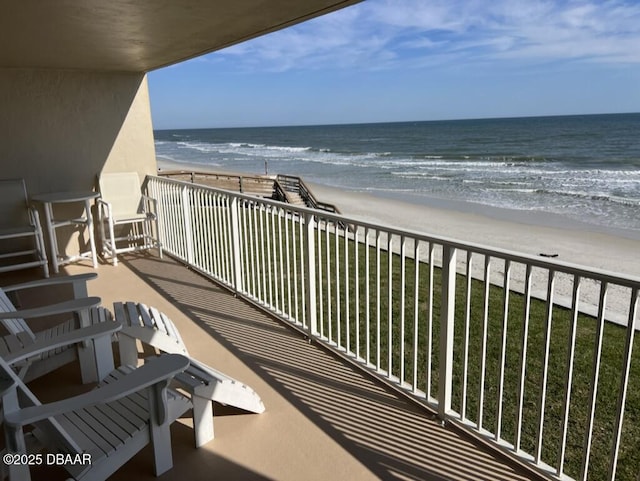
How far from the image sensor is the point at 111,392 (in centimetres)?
159

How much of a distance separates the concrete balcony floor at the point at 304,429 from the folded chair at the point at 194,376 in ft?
0.33

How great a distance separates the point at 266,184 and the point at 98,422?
16.4 m

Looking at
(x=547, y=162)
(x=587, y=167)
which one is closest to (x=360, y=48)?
(x=547, y=162)

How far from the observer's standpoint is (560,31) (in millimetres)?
38531

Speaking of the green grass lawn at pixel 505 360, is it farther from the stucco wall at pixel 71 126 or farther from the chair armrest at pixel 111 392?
the stucco wall at pixel 71 126

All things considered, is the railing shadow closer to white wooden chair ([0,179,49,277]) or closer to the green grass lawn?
the green grass lawn

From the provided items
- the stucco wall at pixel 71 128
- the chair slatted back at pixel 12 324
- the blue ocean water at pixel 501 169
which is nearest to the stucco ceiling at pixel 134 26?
the stucco wall at pixel 71 128

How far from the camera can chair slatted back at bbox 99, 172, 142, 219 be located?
5.97 metres

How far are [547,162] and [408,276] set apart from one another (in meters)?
23.5

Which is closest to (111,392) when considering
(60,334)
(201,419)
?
(201,419)

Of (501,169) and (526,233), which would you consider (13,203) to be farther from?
(501,169)

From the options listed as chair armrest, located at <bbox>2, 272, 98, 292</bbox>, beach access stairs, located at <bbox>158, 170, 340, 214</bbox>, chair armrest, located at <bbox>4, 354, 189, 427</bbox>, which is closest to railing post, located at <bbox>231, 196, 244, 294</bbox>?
chair armrest, located at <bbox>2, 272, 98, 292</bbox>

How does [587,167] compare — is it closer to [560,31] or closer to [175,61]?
[560,31]

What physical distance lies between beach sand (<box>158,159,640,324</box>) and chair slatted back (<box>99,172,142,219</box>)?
10.6 feet
